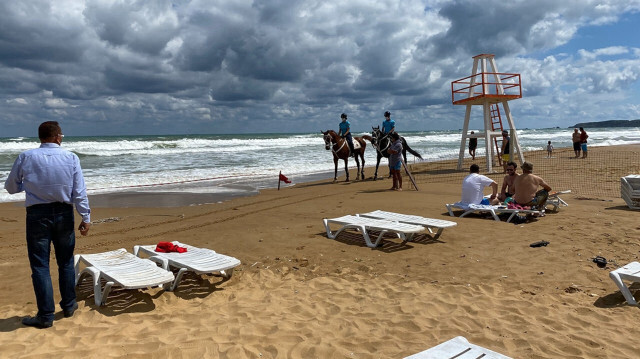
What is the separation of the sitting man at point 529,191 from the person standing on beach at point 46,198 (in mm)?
7678

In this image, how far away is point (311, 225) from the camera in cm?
888

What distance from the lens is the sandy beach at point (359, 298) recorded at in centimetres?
389

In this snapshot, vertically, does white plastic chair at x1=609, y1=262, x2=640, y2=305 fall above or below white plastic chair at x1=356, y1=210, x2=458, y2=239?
below

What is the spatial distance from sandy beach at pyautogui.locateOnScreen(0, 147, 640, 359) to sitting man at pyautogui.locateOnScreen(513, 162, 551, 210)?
0.41m

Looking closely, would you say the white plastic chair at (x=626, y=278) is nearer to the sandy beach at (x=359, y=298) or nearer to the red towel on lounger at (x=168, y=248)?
the sandy beach at (x=359, y=298)

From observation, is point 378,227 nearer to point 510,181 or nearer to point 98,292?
point 510,181

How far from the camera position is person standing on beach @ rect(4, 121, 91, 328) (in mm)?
4215

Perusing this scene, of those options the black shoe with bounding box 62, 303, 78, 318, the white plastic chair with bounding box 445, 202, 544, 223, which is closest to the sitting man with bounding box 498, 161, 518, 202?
the white plastic chair with bounding box 445, 202, 544, 223

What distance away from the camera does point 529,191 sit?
350 inches

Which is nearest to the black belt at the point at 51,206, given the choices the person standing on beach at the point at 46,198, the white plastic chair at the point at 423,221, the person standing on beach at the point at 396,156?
the person standing on beach at the point at 46,198

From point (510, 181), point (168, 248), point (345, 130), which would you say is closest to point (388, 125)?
point (345, 130)

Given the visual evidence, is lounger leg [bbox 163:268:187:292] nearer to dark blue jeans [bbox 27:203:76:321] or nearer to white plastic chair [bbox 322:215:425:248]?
dark blue jeans [bbox 27:203:76:321]

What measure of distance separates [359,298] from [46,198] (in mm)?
3262

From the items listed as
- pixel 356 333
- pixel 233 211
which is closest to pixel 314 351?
pixel 356 333
